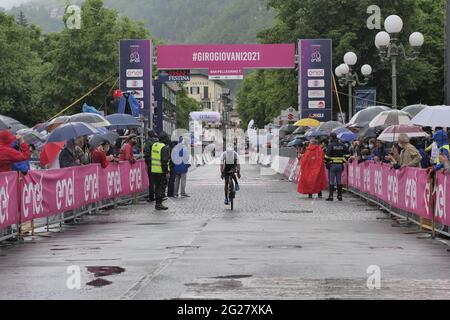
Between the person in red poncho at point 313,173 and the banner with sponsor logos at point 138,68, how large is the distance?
20.1 metres

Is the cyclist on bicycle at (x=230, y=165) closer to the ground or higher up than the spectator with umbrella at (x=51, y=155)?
closer to the ground

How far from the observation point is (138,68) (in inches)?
1908

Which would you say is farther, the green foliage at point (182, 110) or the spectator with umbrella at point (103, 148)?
the green foliage at point (182, 110)

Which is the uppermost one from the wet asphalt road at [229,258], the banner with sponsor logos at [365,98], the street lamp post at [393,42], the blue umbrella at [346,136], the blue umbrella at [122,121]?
the street lamp post at [393,42]

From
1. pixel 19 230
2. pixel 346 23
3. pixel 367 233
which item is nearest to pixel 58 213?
pixel 19 230

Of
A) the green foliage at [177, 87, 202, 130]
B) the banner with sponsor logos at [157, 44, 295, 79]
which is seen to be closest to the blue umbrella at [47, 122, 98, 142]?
the banner with sponsor logos at [157, 44, 295, 79]

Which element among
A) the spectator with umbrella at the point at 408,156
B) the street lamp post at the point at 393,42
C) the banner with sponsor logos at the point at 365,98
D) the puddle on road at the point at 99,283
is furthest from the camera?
the banner with sponsor logos at the point at 365,98

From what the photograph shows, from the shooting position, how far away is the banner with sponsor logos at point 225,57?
156 ft

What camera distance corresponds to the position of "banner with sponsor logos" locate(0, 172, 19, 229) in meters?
15.2

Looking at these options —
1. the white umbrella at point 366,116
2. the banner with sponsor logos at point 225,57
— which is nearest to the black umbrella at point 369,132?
the white umbrella at point 366,116

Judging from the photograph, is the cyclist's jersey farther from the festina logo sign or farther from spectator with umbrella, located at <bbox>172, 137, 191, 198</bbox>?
the festina logo sign

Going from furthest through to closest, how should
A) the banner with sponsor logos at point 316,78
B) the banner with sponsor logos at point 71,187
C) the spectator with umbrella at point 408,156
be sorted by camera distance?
the banner with sponsor logos at point 316,78 → the spectator with umbrella at point 408,156 → the banner with sponsor logos at point 71,187

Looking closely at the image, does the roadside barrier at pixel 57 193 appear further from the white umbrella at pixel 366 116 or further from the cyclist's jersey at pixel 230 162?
the white umbrella at pixel 366 116
